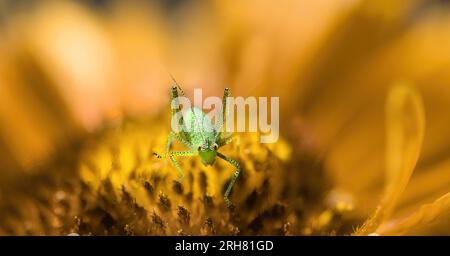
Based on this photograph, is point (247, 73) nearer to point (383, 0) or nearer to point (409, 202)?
point (383, 0)

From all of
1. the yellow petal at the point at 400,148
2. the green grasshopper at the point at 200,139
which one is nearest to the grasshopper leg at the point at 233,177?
the green grasshopper at the point at 200,139

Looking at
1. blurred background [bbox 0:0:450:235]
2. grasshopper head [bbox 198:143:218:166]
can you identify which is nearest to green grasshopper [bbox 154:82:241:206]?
grasshopper head [bbox 198:143:218:166]

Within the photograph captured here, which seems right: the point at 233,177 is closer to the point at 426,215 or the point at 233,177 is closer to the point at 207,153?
the point at 207,153

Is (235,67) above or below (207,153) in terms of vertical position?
above

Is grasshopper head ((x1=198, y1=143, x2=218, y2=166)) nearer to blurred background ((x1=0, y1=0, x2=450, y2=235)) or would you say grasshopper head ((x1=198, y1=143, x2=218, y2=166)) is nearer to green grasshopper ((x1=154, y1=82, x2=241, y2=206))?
green grasshopper ((x1=154, y1=82, x2=241, y2=206))

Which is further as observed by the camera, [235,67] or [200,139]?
[235,67]

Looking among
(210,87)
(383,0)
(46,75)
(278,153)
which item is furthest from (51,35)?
(383,0)

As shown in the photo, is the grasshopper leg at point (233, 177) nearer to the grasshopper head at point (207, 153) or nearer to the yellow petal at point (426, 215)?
the grasshopper head at point (207, 153)

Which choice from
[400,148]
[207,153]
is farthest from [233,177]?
[400,148]
